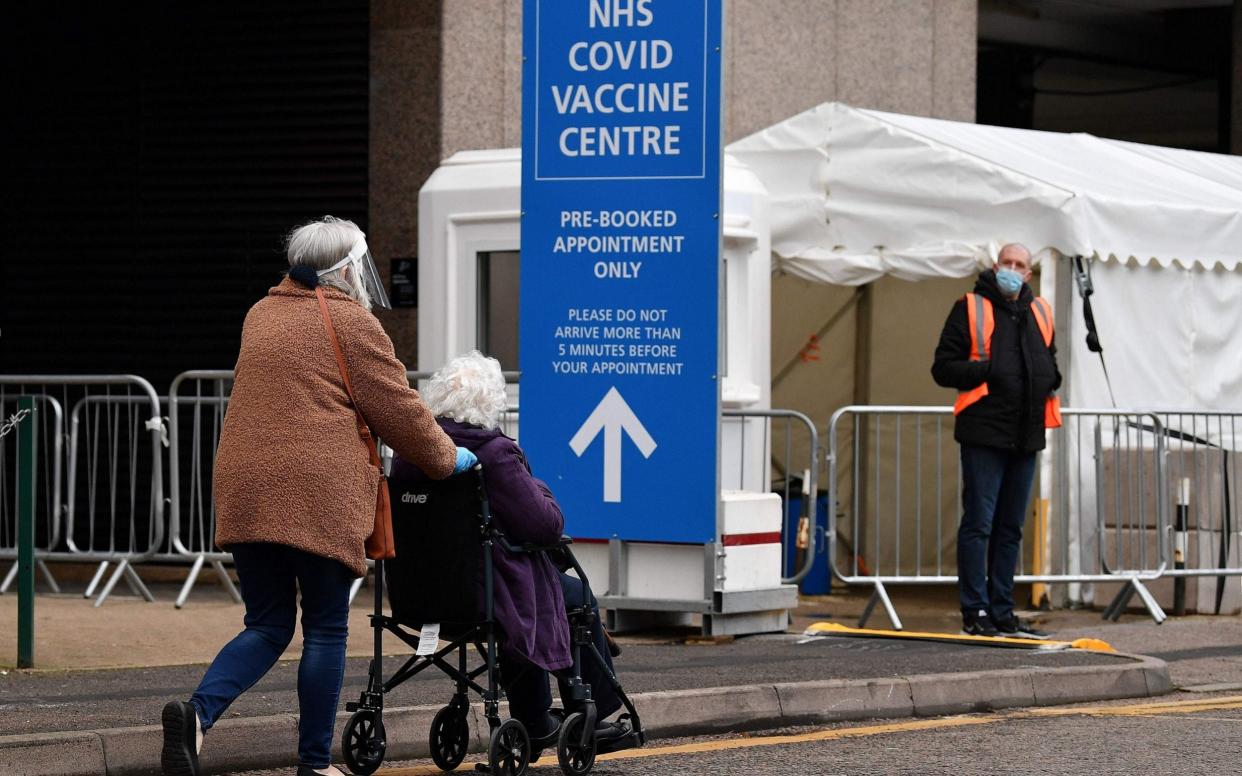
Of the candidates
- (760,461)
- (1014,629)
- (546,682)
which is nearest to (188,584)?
(760,461)

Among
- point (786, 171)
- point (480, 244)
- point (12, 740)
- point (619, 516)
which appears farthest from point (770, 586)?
point (12, 740)

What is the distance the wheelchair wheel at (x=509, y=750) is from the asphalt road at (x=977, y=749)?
1.72 feet

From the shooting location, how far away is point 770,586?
10.7 meters

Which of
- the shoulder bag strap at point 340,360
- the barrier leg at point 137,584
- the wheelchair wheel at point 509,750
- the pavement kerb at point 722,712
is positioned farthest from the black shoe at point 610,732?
the barrier leg at point 137,584

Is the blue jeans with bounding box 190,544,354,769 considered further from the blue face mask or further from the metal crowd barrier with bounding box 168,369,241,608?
the blue face mask

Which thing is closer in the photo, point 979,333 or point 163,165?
point 979,333

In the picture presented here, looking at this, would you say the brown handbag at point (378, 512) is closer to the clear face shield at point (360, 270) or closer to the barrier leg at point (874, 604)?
the clear face shield at point (360, 270)

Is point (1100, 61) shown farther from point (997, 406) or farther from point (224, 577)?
point (224, 577)

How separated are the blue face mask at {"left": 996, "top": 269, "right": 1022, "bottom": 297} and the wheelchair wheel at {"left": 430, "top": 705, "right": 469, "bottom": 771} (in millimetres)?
5028

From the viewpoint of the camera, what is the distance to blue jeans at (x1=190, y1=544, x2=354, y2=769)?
20.2ft

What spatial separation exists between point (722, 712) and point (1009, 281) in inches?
149

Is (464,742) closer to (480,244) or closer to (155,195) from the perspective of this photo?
(480,244)

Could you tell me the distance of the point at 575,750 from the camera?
22.2ft

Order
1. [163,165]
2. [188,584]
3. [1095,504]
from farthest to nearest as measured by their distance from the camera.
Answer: [163,165]
[1095,504]
[188,584]
